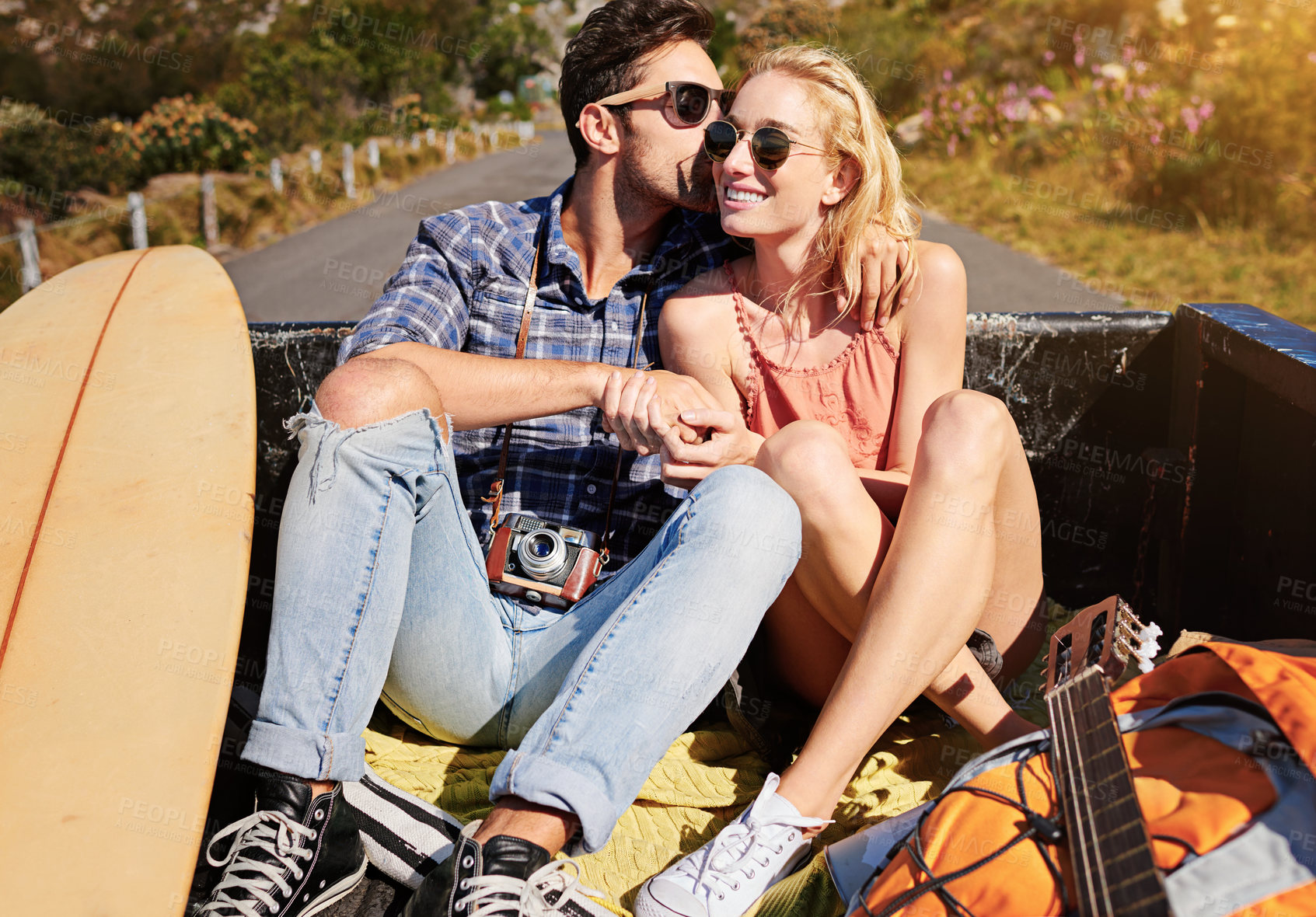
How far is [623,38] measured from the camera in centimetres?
231

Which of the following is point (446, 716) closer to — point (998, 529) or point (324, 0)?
point (998, 529)

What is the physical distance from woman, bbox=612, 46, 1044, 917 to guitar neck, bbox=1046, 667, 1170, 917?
32 centimetres

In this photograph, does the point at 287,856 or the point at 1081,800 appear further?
the point at 287,856

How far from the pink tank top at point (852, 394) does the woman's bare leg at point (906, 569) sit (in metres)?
0.35

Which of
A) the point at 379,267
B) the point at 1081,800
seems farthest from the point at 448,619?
the point at 379,267

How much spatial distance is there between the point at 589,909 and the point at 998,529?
39.4 inches

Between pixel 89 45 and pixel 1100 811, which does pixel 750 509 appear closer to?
pixel 1100 811

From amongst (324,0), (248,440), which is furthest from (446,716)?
(324,0)

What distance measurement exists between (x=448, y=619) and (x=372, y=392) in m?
0.41

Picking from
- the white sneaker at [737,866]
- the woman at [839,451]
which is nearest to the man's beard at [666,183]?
the woman at [839,451]

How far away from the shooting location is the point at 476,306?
86.1 inches

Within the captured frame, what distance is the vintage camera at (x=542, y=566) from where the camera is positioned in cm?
178

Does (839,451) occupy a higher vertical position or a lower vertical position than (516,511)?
higher

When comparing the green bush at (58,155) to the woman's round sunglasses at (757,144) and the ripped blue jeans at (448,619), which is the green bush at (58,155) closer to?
the woman's round sunglasses at (757,144)
